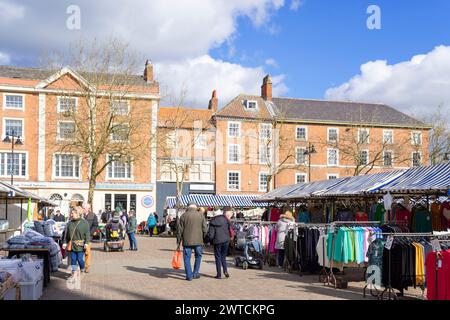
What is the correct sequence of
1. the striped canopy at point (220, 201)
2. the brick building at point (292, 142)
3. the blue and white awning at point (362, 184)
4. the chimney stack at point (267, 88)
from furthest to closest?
the chimney stack at point (267, 88), the brick building at point (292, 142), the striped canopy at point (220, 201), the blue and white awning at point (362, 184)

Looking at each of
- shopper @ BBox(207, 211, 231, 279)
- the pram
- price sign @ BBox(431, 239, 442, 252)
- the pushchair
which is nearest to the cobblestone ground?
the pushchair

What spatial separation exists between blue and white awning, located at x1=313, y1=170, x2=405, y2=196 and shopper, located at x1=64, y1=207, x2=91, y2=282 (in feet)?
25.7

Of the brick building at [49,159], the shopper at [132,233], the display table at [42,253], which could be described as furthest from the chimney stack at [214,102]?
the display table at [42,253]

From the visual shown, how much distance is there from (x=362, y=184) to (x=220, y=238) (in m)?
5.68

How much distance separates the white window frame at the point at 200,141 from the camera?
48.8 meters

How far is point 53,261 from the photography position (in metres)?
12.8

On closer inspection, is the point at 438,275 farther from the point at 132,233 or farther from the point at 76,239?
the point at 132,233

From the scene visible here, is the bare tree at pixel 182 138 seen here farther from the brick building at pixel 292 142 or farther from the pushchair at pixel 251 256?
the pushchair at pixel 251 256

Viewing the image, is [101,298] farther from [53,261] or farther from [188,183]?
[188,183]

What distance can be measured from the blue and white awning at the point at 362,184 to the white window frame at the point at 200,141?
99.3ft

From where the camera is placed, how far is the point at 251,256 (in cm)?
1608

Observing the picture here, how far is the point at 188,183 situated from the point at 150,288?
121 feet

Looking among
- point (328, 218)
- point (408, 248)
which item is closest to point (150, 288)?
point (408, 248)

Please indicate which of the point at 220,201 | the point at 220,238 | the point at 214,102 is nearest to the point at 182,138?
the point at 214,102
